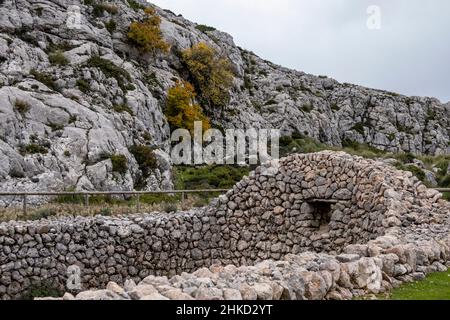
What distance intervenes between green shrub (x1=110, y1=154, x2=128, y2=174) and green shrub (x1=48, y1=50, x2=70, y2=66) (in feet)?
35.2

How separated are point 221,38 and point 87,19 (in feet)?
94.2

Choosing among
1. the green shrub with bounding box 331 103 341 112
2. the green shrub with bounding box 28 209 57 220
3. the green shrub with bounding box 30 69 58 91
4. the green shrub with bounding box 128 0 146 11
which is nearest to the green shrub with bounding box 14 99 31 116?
the green shrub with bounding box 30 69 58 91

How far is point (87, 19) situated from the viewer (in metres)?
43.2

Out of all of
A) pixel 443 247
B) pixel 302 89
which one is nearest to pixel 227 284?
pixel 443 247

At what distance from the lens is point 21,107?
27.8m

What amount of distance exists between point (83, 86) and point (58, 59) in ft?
11.1

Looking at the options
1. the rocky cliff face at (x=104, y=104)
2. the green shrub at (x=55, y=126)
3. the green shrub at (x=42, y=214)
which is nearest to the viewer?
the green shrub at (x=42, y=214)

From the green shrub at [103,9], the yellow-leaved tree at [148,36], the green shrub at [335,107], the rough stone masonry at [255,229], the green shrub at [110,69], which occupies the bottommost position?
the rough stone masonry at [255,229]

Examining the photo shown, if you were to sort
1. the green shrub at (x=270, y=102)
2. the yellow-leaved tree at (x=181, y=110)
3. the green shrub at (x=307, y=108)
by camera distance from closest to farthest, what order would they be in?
the yellow-leaved tree at (x=181, y=110) < the green shrub at (x=270, y=102) < the green shrub at (x=307, y=108)

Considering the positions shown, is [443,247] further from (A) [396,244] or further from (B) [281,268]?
(B) [281,268]

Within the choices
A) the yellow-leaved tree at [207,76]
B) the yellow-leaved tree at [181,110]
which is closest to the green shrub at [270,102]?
the yellow-leaved tree at [207,76]

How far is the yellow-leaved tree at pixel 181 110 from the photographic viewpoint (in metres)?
42.1

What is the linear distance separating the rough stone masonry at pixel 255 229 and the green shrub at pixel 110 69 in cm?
2231

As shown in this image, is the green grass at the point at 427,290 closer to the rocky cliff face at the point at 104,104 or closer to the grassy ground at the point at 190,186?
the grassy ground at the point at 190,186
